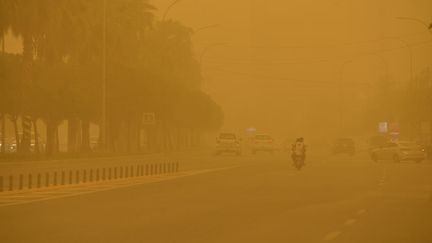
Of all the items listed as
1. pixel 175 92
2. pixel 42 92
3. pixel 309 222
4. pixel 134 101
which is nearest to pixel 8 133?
pixel 175 92

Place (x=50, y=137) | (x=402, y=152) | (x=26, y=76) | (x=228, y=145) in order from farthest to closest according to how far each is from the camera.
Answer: (x=228, y=145), (x=402, y=152), (x=50, y=137), (x=26, y=76)

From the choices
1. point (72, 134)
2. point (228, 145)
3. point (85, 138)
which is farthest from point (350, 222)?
point (228, 145)

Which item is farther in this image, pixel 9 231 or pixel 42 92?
pixel 42 92

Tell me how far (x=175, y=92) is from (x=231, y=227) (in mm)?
66261

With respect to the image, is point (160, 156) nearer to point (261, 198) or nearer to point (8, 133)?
point (261, 198)

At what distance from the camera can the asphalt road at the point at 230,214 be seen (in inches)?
611

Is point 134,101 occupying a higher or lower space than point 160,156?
higher

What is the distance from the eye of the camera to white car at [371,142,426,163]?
5731 cm

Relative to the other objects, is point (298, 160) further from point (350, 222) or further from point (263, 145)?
point (263, 145)

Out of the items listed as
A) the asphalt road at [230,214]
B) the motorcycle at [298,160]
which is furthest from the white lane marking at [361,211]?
the motorcycle at [298,160]

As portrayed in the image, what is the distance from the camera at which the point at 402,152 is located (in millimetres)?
57469

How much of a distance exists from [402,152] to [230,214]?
131 ft

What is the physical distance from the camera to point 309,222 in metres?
18.0

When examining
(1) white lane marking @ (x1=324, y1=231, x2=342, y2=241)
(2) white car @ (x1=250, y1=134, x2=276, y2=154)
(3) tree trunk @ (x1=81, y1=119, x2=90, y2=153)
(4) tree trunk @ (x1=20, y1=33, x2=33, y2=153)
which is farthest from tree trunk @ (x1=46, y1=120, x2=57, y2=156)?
(1) white lane marking @ (x1=324, y1=231, x2=342, y2=241)
